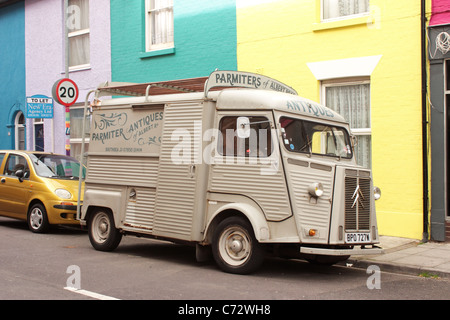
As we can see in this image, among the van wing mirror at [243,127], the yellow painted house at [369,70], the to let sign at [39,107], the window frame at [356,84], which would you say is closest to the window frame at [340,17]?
the yellow painted house at [369,70]

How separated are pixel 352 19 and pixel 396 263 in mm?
5551

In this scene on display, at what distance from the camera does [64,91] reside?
1434cm

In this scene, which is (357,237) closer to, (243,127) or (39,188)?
(243,127)

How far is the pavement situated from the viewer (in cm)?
842

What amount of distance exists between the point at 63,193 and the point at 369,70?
685 centimetres

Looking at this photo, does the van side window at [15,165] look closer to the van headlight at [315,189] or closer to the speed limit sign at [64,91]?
the speed limit sign at [64,91]

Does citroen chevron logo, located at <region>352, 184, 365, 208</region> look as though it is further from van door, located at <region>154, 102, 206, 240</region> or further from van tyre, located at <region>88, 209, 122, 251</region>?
van tyre, located at <region>88, 209, 122, 251</region>

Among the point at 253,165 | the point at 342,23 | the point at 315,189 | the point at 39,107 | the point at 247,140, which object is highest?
the point at 342,23

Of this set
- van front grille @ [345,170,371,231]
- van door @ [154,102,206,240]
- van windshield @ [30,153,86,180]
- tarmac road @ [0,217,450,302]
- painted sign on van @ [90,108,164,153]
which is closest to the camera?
→ tarmac road @ [0,217,450,302]

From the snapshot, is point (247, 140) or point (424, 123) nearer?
point (247, 140)

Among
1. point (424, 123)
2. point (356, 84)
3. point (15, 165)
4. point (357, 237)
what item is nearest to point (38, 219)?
point (15, 165)

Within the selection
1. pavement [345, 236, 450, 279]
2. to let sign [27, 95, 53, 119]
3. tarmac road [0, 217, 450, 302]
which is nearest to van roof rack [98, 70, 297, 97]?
tarmac road [0, 217, 450, 302]

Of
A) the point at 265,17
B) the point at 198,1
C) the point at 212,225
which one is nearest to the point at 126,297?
the point at 212,225

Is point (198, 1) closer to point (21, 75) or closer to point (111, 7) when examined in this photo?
point (111, 7)
